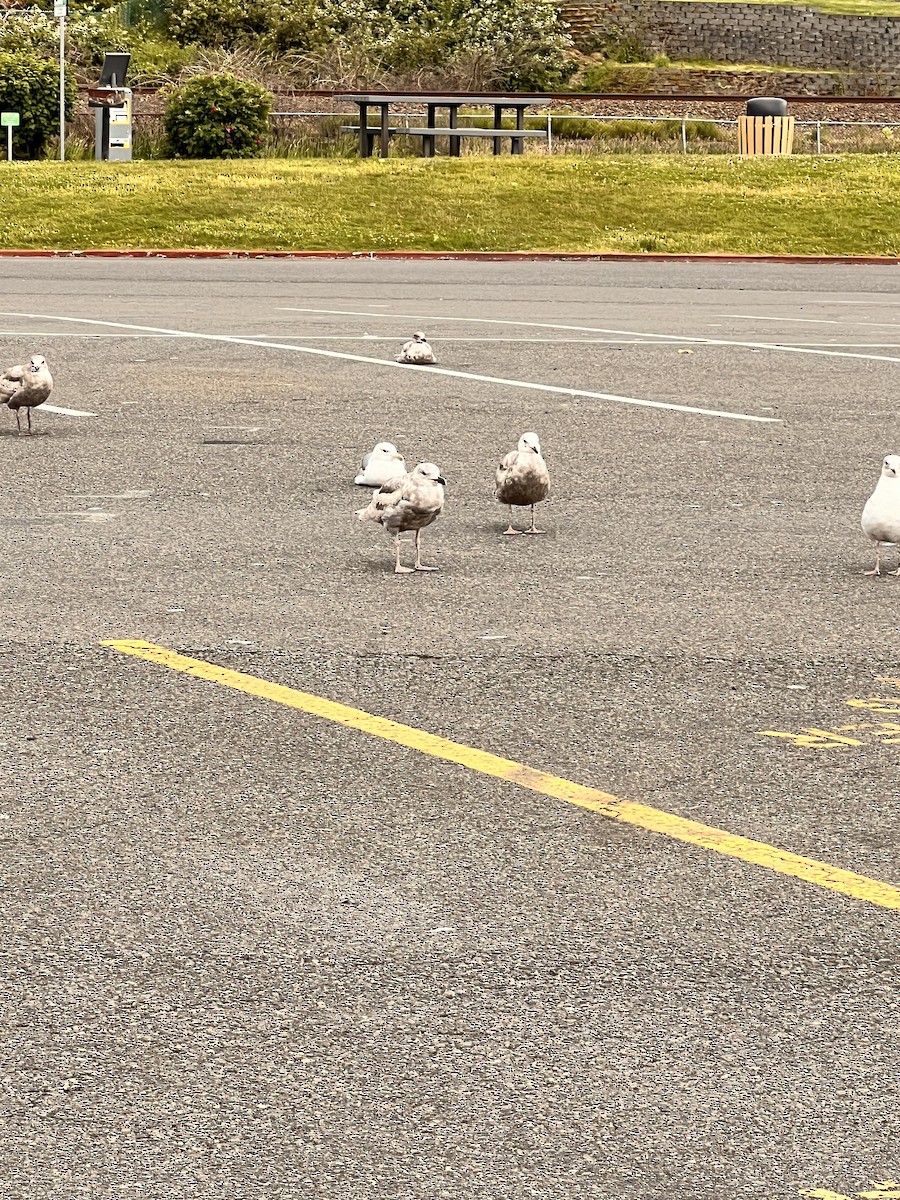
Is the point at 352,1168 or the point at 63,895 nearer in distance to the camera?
the point at 352,1168

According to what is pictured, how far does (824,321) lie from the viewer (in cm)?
1928

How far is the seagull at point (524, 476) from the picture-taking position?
8.88 m

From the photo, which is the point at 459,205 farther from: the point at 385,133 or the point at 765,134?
the point at 765,134

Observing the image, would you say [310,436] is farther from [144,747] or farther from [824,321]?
[824,321]

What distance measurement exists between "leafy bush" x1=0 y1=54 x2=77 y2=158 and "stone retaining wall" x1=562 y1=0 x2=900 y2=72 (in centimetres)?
2749

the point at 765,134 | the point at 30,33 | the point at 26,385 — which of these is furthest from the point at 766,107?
the point at 26,385

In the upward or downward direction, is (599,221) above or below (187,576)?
above

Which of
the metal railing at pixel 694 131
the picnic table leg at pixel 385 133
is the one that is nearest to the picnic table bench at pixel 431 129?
the picnic table leg at pixel 385 133

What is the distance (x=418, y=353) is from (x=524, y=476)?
6532 mm

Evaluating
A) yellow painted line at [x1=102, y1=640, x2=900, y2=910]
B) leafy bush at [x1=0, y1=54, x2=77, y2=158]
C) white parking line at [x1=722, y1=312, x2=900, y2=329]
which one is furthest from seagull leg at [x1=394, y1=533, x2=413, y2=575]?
leafy bush at [x1=0, y1=54, x2=77, y2=158]

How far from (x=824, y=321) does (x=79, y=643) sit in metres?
13.6

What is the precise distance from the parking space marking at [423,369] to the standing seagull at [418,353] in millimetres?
69

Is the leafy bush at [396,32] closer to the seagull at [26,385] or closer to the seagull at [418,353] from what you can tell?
the seagull at [418,353]

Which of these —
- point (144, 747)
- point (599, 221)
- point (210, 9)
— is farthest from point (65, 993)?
point (210, 9)
